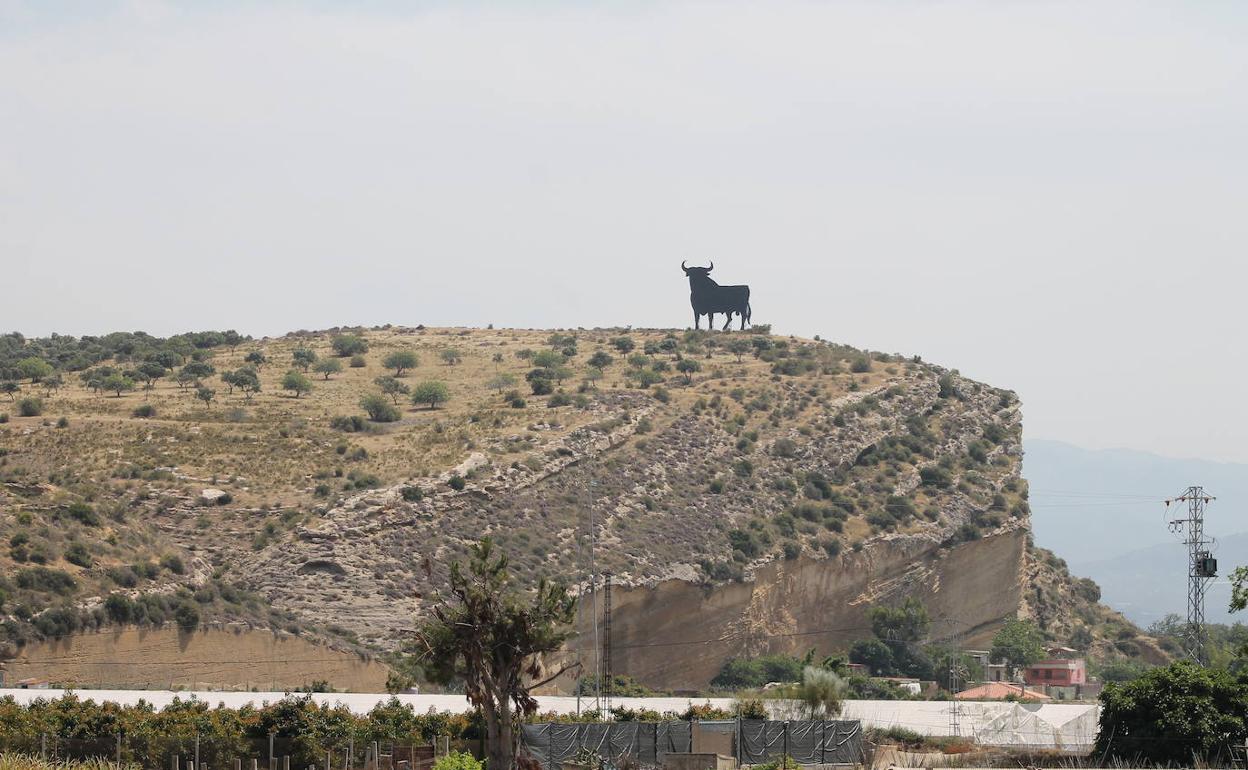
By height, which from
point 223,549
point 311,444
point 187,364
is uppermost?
point 187,364

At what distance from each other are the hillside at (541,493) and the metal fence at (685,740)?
13915 mm

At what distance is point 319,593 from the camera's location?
207ft

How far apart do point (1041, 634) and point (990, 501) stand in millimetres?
7233

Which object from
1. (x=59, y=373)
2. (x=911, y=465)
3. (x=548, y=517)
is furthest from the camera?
(x=59, y=373)

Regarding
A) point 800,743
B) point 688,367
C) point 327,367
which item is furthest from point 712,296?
point 800,743

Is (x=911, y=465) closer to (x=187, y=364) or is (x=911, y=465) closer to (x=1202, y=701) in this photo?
(x=187, y=364)

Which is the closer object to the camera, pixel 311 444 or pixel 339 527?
pixel 339 527

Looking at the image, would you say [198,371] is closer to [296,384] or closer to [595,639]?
[296,384]

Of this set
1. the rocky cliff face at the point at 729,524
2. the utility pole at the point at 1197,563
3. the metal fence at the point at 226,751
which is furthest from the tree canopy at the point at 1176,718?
the rocky cliff face at the point at 729,524

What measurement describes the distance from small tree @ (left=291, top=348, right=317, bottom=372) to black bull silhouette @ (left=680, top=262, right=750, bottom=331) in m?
21.9

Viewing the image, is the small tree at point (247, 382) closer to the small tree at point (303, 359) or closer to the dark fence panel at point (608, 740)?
the small tree at point (303, 359)

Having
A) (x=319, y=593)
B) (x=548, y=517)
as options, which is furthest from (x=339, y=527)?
(x=548, y=517)

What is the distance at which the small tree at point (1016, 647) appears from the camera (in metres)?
76.1

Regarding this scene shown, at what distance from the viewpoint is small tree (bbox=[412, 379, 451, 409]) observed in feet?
284
